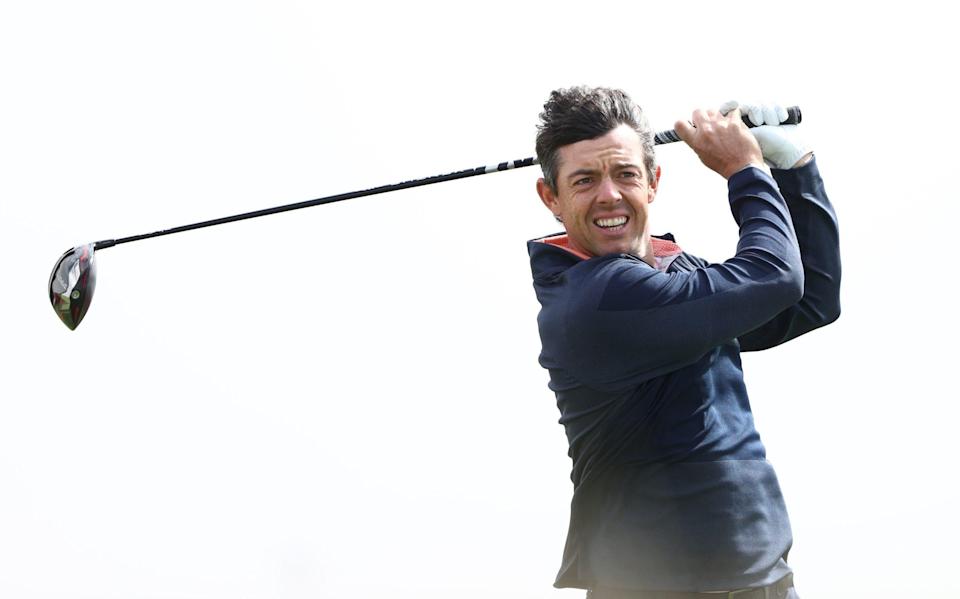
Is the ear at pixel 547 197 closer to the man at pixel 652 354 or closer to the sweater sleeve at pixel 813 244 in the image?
the man at pixel 652 354

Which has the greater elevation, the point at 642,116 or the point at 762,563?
the point at 642,116

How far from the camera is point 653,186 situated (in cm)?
404

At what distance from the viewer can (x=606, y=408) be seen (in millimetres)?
3869

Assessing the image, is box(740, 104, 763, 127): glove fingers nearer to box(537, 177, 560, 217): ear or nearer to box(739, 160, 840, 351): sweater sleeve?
box(739, 160, 840, 351): sweater sleeve

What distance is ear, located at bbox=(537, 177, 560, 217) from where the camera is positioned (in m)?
4.03

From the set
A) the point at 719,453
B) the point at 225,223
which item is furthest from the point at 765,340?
the point at 225,223

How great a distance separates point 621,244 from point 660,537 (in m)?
0.93

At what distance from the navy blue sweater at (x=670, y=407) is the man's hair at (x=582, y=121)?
0.30m

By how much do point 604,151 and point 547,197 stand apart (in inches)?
Answer: 12.1

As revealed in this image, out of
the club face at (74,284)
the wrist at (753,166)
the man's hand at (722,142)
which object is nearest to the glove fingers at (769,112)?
the man's hand at (722,142)

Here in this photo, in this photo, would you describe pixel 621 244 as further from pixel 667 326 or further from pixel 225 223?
pixel 225 223

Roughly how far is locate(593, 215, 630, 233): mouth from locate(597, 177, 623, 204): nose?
2.4 inches

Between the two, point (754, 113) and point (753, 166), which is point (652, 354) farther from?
point (754, 113)

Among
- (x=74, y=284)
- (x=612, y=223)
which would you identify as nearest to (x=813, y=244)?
(x=612, y=223)
